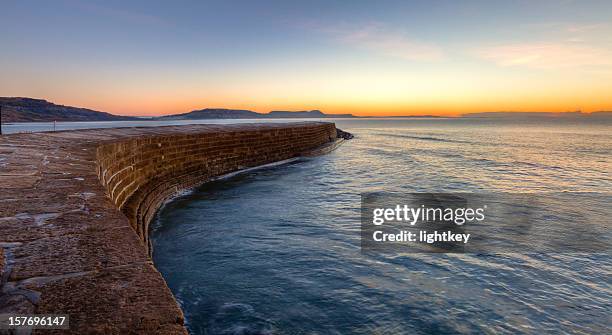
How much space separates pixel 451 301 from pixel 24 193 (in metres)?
5.30

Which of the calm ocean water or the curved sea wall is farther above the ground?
the curved sea wall

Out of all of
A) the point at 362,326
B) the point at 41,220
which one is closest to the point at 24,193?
the point at 41,220

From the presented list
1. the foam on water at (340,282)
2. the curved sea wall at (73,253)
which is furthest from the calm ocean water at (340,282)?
the curved sea wall at (73,253)

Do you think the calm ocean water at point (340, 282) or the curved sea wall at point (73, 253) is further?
the calm ocean water at point (340, 282)

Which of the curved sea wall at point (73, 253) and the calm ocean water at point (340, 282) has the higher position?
the curved sea wall at point (73, 253)

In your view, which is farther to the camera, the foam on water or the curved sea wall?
the foam on water

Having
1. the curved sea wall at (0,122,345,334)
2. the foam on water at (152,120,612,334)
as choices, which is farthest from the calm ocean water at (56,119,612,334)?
the curved sea wall at (0,122,345,334)

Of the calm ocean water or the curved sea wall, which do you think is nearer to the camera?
the curved sea wall

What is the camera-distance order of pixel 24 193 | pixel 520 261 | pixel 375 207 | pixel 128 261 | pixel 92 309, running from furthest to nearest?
pixel 375 207 < pixel 520 261 < pixel 24 193 < pixel 128 261 < pixel 92 309

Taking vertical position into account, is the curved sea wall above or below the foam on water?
above

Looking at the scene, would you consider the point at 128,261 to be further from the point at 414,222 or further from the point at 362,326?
the point at 414,222

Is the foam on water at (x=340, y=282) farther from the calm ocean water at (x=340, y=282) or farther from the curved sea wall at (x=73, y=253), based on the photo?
the curved sea wall at (x=73, y=253)

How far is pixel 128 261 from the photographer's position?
232 cm

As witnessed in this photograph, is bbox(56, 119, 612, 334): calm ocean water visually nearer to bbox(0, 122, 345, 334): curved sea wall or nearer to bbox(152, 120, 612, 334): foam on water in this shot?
bbox(152, 120, 612, 334): foam on water
